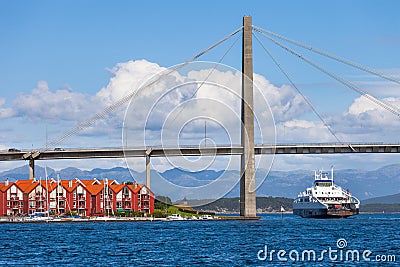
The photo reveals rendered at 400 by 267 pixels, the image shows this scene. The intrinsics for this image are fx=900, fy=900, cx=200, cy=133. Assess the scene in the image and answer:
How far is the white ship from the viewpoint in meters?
164

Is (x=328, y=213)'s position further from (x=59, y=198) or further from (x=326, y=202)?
(x=59, y=198)

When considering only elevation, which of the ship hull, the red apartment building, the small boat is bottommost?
the ship hull

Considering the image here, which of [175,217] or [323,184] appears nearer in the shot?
[175,217]

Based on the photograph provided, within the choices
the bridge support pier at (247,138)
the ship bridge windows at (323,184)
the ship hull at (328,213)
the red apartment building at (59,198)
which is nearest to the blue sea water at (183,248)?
the bridge support pier at (247,138)

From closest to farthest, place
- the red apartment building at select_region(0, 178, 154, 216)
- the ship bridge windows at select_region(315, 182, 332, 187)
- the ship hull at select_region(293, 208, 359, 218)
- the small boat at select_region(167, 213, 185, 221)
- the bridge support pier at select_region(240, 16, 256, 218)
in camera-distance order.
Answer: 1. the bridge support pier at select_region(240, 16, 256, 218)
2. the small boat at select_region(167, 213, 185, 221)
3. the red apartment building at select_region(0, 178, 154, 216)
4. the ship hull at select_region(293, 208, 359, 218)
5. the ship bridge windows at select_region(315, 182, 332, 187)

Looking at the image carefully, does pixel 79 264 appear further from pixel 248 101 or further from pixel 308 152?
pixel 308 152

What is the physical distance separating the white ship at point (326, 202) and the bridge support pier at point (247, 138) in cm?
4556

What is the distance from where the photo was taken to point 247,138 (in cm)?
11606

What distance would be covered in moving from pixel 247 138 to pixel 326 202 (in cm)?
5443

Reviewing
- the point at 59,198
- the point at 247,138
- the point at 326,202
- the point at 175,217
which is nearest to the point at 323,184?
the point at 326,202

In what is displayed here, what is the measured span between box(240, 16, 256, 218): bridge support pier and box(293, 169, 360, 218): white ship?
149 ft

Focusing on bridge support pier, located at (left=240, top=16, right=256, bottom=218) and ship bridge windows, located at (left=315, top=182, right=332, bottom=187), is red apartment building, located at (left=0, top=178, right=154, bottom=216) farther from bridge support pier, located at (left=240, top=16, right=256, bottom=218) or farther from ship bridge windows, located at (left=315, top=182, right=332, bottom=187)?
ship bridge windows, located at (left=315, top=182, right=332, bottom=187)

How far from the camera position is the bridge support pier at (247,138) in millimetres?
114812

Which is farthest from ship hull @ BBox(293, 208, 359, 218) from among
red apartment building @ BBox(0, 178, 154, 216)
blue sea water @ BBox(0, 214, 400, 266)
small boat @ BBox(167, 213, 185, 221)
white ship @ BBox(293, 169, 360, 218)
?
blue sea water @ BBox(0, 214, 400, 266)
